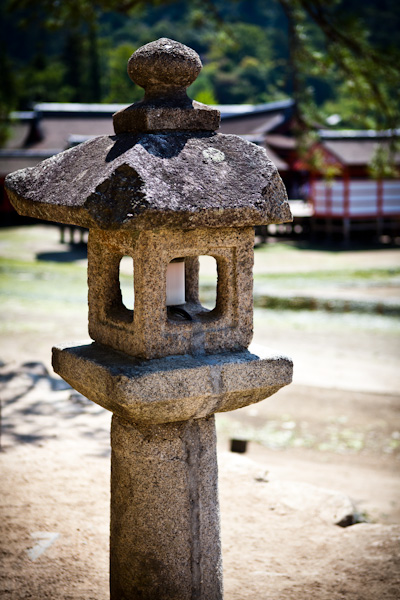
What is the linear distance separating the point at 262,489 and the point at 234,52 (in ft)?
83.7

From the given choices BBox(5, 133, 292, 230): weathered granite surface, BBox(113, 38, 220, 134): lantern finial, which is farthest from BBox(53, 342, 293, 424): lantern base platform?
BBox(113, 38, 220, 134): lantern finial

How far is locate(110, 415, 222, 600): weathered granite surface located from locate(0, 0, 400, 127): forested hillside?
232 inches

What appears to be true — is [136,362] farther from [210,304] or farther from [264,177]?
[210,304]

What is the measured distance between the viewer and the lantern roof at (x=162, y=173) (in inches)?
95.2


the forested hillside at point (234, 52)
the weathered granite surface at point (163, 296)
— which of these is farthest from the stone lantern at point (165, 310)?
the forested hillside at point (234, 52)

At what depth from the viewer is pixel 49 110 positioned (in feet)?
105

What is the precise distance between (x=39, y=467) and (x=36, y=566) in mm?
1300

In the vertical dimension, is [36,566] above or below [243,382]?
below

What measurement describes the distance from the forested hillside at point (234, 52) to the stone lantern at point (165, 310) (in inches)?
208

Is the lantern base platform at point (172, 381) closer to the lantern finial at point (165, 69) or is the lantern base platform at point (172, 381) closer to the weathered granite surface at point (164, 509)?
the weathered granite surface at point (164, 509)

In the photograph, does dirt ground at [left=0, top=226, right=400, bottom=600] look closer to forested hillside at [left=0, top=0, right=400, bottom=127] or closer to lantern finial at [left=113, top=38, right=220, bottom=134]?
Result: lantern finial at [left=113, top=38, right=220, bottom=134]

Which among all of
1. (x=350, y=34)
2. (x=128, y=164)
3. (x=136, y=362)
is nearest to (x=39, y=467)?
(x=136, y=362)

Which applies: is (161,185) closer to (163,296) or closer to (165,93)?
(163,296)

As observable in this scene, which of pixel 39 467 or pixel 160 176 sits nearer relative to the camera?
pixel 160 176
